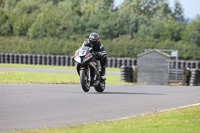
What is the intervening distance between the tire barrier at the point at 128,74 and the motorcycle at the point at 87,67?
23.4 feet

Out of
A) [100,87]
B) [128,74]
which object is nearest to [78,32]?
[128,74]

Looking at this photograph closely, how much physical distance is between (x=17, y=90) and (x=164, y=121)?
18.4 ft

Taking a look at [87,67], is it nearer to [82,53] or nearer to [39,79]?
[82,53]

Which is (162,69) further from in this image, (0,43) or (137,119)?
(0,43)

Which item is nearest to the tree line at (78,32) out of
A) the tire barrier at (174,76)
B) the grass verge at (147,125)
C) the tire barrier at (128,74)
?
the tire barrier at (174,76)

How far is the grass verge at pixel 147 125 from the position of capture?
22.2ft

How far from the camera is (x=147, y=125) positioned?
7.36m

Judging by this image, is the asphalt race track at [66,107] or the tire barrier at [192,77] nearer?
the asphalt race track at [66,107]

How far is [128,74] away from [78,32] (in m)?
38.0

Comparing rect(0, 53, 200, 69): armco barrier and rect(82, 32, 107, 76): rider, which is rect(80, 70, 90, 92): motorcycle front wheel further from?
rect(0, 53, 200, 69): armco barrier

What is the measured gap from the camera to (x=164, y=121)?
7.90 meters

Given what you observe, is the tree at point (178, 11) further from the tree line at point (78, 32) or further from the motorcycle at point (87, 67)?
the motorcycle at point (87, 67)

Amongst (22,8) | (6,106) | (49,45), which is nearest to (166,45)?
(49,45)

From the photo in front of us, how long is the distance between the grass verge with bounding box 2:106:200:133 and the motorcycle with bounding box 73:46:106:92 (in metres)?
3.69
